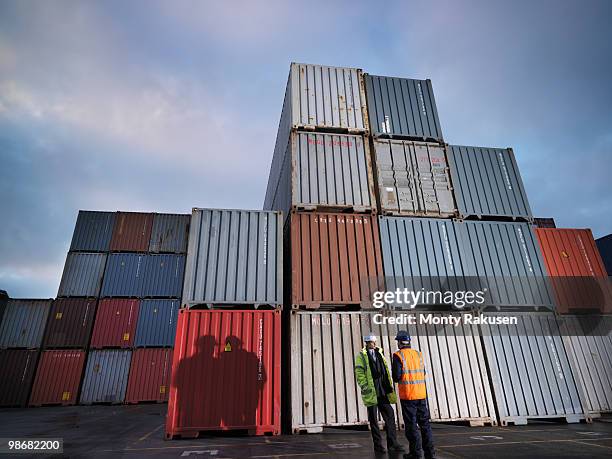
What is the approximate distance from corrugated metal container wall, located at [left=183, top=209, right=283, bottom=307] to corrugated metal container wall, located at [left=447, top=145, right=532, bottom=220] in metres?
6.16

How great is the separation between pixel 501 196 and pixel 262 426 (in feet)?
33.0

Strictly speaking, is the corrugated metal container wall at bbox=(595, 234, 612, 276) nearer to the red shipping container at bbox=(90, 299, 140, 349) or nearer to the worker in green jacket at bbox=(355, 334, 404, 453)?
the worker in green jacket at bbox=(355, 334, 404, 453)

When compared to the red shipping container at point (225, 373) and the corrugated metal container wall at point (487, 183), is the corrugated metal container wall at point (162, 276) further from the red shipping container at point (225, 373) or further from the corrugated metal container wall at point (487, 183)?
the corrugated metal container wall at point (487, 183)

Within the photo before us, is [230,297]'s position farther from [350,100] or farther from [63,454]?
[350,100]

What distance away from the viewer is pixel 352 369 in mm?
7875

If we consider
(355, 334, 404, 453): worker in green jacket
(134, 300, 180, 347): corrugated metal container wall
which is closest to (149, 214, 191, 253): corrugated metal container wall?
(134, 300, 180, 347): corrugated metal container wall

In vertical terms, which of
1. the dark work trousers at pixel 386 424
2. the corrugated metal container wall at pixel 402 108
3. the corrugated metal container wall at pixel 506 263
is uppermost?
the corrugated metal container wall at pixel 402 108

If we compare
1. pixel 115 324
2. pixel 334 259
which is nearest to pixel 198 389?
pixel 334 259

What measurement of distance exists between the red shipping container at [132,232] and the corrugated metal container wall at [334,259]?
16.1 m

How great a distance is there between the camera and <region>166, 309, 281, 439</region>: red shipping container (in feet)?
24.2

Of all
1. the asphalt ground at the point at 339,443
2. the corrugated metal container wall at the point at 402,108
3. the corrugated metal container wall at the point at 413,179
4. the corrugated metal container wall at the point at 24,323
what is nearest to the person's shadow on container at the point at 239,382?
the asphalt ground at the point at 339,443

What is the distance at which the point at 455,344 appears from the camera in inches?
335

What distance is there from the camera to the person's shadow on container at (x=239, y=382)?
745 centimetres

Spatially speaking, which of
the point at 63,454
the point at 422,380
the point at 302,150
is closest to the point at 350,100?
the point at 302,150
